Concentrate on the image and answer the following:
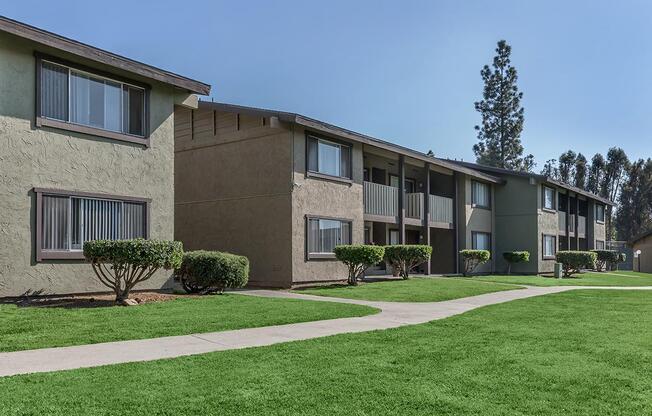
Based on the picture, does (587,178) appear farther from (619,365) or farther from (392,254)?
(619,365)

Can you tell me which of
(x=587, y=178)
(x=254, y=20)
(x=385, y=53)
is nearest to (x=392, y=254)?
(x=385, y=53)

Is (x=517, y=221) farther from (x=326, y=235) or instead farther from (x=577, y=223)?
(x=326, y=235)

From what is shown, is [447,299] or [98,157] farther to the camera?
[447,299]

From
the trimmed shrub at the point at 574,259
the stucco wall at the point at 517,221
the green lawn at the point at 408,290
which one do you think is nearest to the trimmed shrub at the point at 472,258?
the stucco wall at the point at 517,221

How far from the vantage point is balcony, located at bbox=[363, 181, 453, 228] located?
75.3ft

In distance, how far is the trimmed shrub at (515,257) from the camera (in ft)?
103

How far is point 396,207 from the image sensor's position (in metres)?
24.6

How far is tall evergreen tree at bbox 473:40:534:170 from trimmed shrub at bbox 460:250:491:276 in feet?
116

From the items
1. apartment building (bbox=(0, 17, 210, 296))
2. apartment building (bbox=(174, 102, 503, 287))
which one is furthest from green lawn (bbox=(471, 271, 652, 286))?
apartment building (bbox=(0, 17, 210, 296))

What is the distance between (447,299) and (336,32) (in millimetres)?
10270

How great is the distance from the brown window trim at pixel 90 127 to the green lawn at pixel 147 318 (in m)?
4.09

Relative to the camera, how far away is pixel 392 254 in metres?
22.1

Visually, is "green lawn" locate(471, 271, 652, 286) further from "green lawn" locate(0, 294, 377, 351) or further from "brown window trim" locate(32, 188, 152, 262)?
"brown window trim" locate(32, 188, 152, 262)

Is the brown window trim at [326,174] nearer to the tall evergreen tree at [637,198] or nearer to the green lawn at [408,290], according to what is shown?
the green lawn at [408,290]
